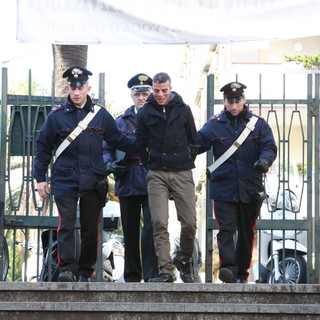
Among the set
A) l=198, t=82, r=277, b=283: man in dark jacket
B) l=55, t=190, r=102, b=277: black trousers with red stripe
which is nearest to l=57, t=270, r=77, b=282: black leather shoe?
l=55, t=190, r=102, b=277: black trousers with red stripe

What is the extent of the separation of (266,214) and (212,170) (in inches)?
75.8

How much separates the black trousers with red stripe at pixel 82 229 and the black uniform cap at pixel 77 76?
1.01 meters

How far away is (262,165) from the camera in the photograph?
9695 mm

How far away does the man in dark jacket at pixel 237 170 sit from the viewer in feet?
32.8

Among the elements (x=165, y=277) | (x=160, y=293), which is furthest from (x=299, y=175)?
(x=160, y=293)

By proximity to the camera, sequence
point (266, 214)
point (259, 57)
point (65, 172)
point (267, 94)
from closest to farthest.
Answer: point (65, 172)
point (266, 214)
point (267, 94)
point (259, 57)

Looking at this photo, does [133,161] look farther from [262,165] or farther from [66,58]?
[66,58]

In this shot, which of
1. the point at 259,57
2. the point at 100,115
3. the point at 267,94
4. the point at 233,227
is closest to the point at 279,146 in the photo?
the point at 233,227

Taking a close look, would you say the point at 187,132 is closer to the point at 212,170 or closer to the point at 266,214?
the point at 212,170

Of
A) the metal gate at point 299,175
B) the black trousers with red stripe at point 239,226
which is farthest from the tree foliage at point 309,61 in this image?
the black trousers with red stripe at point 239,226

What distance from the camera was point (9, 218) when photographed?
11102mm

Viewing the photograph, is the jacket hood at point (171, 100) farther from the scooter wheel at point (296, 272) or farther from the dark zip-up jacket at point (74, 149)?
the scooter wheel at point (296, 272)

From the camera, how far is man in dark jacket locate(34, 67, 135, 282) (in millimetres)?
9594

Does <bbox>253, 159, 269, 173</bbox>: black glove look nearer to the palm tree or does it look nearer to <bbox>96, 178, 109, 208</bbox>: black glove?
<bbox>96, 178, 109, 208</bbox>: black glove
